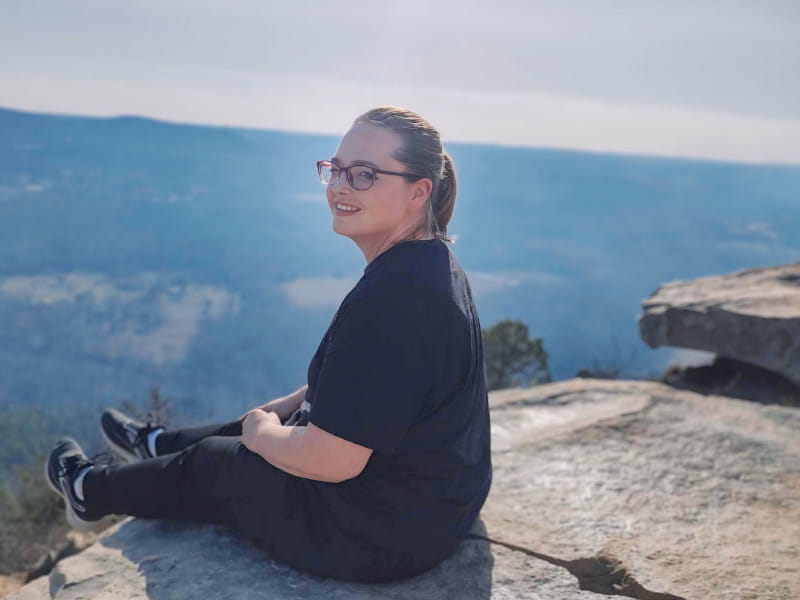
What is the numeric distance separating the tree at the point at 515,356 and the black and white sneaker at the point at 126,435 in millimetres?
8220

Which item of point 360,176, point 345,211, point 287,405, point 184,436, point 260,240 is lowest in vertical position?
point 184,436

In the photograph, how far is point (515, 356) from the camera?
36.9ft

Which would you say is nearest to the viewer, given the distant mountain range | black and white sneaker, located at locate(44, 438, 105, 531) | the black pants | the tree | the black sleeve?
the black sleeve

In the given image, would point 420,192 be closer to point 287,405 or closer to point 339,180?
point 339,180

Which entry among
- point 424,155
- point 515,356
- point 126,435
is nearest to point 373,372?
point 424,155


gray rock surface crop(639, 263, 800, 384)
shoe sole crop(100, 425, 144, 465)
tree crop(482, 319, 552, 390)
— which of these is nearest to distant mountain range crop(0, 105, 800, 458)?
tree crop(482, 319, 552, 390)

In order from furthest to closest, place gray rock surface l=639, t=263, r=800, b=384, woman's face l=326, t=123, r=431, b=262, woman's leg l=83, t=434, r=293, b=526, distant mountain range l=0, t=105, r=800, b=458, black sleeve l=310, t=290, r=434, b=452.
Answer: distant mountain range l=0, t=105, r=800, b=458 < gray rock surface l=639, t=263, r=800, b=384 < woman's leg l=83, t=434, r=293, b=526 < woman's face l=326, t=123, r=431, b=262 < black sleeve l=310, t=290, r=434, b=452

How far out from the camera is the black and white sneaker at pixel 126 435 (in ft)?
9.91

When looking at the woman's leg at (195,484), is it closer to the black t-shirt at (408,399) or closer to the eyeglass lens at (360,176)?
the black t-shirt at (408,399)

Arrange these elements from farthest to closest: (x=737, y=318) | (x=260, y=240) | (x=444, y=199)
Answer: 1. (x=260, y=240)
2. (x=737, y=318)
3. (x=444, y=199)

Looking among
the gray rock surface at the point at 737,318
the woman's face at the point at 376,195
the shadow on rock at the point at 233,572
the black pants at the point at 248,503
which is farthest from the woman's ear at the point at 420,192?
the gray rock surface at the point at 737,318

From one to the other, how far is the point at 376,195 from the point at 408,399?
24.1 inches

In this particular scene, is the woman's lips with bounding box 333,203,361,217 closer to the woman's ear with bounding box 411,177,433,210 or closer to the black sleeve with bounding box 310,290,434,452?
the woman's ear with bounding box 411,177,433,210

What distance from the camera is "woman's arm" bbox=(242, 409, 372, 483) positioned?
189cm
